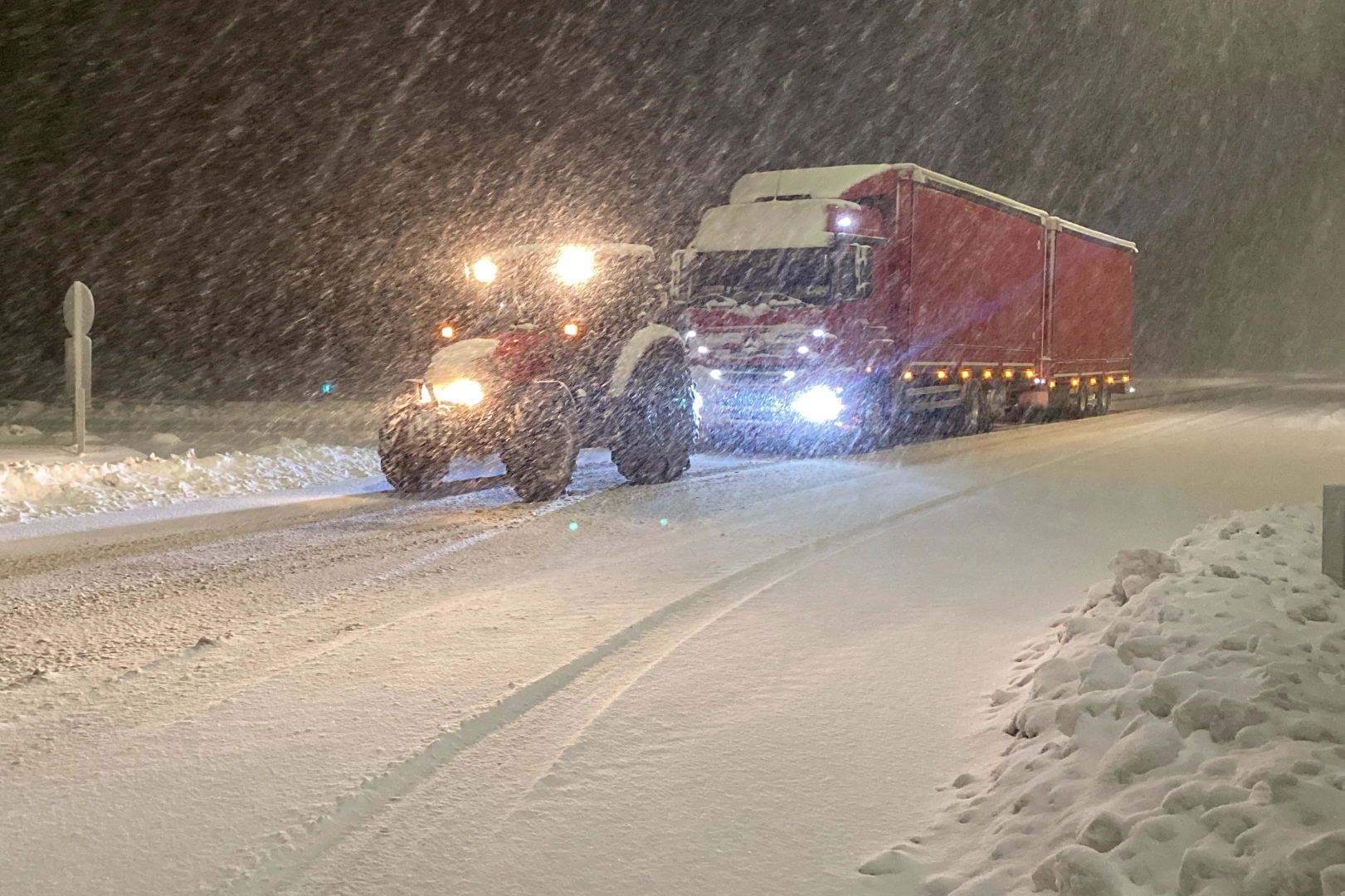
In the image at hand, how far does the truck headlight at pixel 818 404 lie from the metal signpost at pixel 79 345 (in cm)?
909

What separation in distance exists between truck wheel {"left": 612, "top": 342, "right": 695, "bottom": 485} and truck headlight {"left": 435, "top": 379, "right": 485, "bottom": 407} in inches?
66.1

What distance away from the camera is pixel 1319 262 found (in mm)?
136000

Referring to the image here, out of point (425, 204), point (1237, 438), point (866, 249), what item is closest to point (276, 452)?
point (866, 249)

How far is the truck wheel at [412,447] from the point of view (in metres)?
11.4

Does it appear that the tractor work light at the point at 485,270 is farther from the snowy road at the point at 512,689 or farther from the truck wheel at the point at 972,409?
the truck wheel at the point at 972,409

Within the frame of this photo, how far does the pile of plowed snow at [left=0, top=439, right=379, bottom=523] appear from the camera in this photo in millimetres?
11000

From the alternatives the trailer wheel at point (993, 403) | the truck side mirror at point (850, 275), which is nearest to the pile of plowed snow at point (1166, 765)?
the truck side mirror at point (850, 275)

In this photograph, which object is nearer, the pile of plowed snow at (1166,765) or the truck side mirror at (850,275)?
the pile of plowed snow at (1166,765)

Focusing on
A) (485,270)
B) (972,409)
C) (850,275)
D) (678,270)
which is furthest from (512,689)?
(972,409)

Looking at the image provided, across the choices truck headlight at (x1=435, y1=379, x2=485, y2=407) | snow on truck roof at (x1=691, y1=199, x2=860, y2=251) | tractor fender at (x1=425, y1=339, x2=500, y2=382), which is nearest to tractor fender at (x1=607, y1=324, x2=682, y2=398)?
tractor fender at (x1=425, y1=339, x2=500, y2=382)

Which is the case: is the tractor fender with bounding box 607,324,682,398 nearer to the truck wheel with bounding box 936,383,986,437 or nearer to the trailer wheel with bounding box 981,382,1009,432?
the truck wheel with bounding box 936,383,986,437

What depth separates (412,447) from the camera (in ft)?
38.7

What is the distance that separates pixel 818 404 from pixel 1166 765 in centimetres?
1248

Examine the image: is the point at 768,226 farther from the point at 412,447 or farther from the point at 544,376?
the point at 412,447
